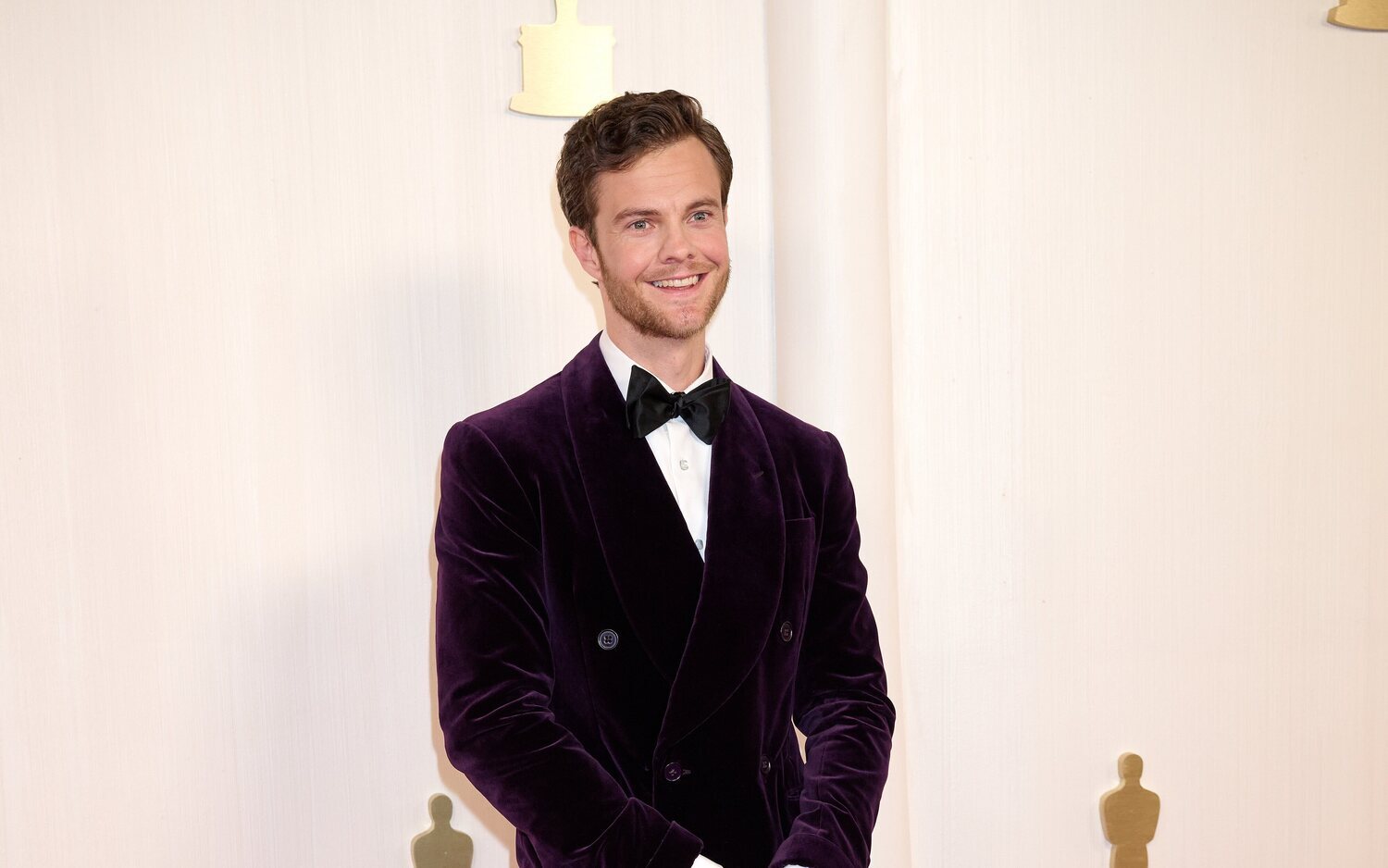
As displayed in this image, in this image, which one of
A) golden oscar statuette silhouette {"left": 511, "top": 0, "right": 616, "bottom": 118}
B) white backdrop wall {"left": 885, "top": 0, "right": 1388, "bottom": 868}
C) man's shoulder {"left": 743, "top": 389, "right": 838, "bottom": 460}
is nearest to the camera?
man's shoulder {"left": 743, "top": 389, "right": 838, "bottom": 460}

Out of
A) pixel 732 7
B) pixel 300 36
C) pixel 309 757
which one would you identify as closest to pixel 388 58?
pixel 300 36

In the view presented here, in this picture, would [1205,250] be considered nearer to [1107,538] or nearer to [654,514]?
[1107,538]

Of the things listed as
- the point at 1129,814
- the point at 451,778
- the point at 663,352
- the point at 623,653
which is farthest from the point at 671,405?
the point at 1129,814

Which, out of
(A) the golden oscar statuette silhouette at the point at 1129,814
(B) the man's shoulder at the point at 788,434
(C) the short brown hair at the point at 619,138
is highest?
(C) the short brown hair at the point at 619,138

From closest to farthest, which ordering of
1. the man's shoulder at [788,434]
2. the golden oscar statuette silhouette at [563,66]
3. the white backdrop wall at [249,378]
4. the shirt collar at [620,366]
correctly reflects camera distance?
the shirt collar at [620,366]
the man's shoulder at [788,434]
the white backdrop wall at [249,378]
the golden oscar statuette silhouette at [563,66]

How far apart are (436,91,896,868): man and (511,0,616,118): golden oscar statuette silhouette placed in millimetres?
477

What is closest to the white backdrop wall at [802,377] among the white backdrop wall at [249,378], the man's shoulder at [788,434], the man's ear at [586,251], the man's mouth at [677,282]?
the white backdrop wall at [249,378]

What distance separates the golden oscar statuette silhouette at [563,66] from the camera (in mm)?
2059

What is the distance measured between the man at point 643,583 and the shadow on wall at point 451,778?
0.50 metres

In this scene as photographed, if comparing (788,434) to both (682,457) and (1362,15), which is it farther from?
(1362,15)

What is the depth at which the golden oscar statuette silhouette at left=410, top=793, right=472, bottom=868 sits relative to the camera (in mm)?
2090

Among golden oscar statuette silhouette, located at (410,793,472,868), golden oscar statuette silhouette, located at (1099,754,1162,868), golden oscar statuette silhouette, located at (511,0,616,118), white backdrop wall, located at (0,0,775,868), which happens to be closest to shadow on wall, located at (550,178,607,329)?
white backdrop wall, located at (0,0,775,868)

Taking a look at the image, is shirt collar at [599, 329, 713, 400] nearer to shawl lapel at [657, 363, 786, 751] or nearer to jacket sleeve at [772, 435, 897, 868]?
shawl lapel at [657, 363, 786, 751]

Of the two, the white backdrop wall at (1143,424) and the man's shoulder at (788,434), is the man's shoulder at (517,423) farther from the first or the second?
the white backdrop wall at (1143,424)
